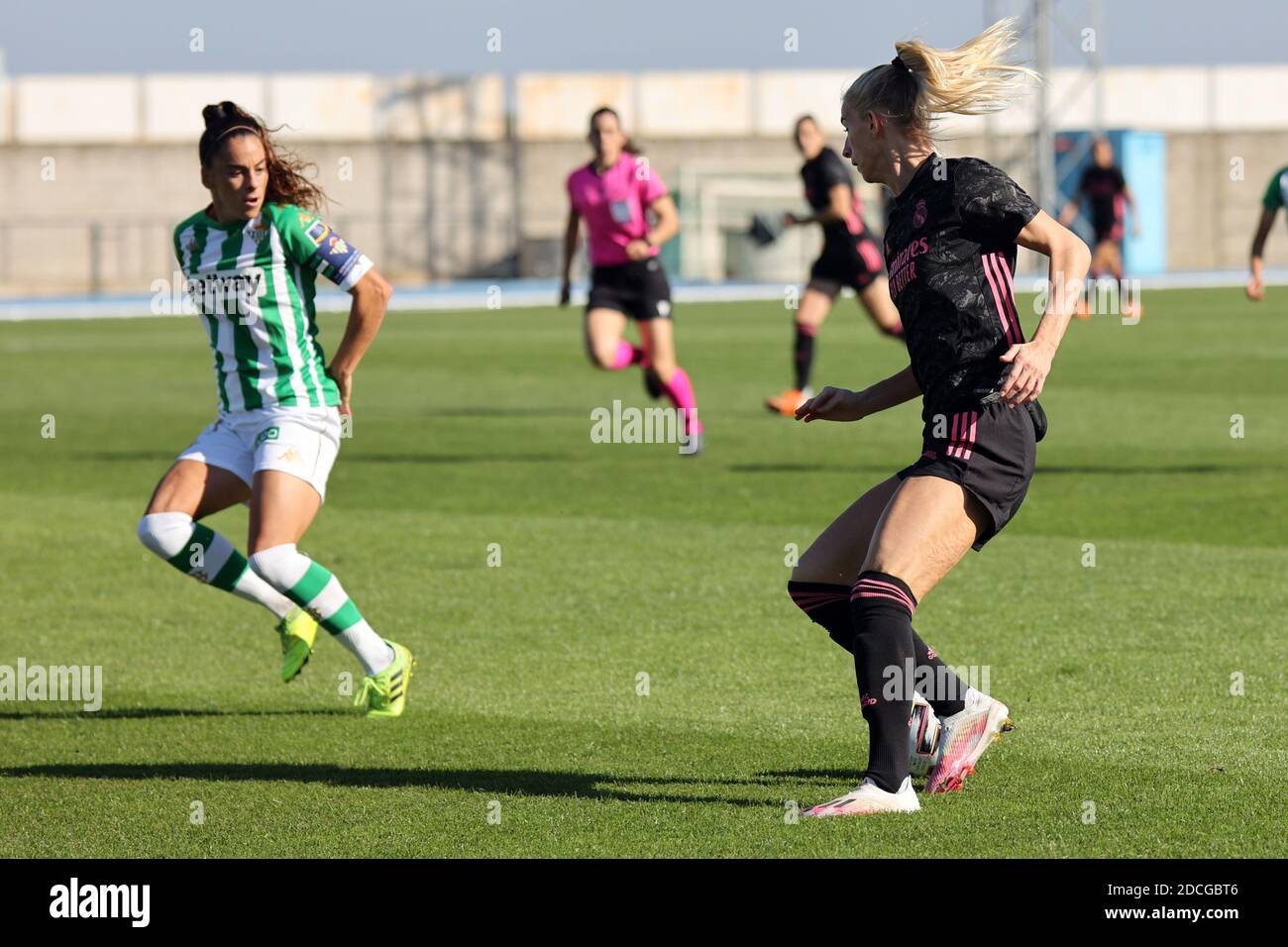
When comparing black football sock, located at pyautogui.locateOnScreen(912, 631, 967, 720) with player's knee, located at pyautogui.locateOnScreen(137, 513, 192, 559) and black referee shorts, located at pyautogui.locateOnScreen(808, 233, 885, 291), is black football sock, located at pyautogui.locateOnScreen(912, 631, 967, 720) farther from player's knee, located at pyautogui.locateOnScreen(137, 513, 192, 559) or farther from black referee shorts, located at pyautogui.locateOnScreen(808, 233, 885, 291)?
black referee shorts, located at pyautogui.locateOnScreen(808, 233, 885, 291)

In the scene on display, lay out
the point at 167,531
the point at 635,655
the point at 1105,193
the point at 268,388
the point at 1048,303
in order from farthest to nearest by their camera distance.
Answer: the point at 1105,193
the point at 635,655
the point at 268,388
the point at 167,531
the point at 1048,303

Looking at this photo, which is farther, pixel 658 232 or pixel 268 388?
pixel 658 232

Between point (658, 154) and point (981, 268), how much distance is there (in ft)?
168

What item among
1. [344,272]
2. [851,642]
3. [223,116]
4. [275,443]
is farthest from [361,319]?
[851,642]

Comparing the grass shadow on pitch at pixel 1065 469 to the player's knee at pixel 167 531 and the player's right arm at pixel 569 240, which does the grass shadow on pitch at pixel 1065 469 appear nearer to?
the player's right arm at pixel 569 240

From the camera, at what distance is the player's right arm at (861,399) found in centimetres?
527

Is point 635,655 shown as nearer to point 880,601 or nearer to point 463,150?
point 880,601

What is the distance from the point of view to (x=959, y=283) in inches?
195

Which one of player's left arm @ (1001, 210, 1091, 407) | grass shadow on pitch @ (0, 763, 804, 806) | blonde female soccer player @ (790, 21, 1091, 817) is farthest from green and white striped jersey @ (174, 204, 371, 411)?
player's left arm @ (1001, 210, 1091, 407)

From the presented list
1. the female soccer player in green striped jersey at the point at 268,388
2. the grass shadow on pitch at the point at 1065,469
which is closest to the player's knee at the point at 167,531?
the female soccer player in green striped jersey at the point at 268,388

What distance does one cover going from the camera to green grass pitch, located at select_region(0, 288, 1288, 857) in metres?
→ 5.07

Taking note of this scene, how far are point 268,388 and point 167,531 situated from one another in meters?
0.56

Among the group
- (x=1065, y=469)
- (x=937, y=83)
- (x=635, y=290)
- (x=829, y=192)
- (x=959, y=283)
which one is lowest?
(x=1065, y=469)
